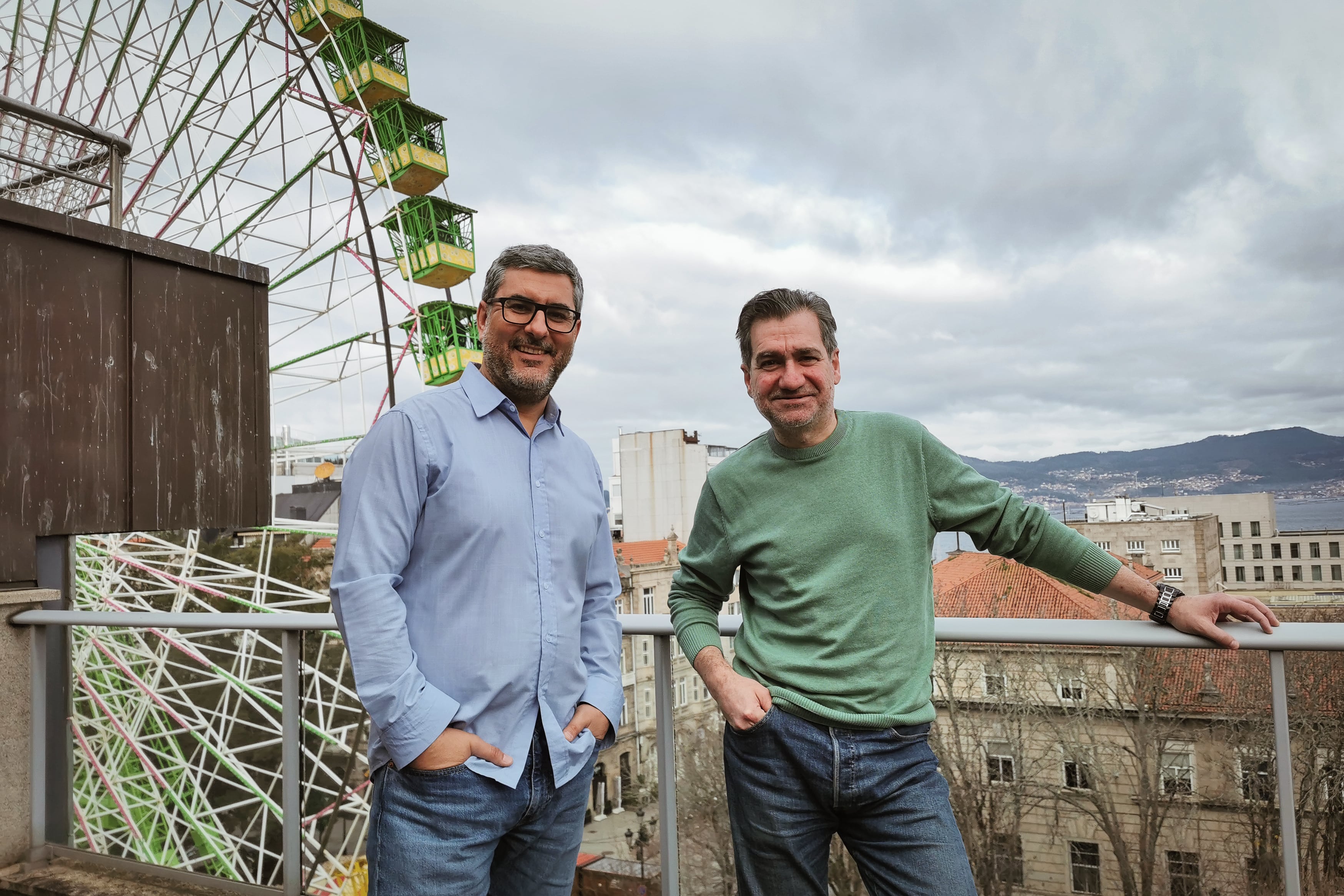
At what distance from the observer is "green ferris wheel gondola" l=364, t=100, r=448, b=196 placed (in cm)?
1245

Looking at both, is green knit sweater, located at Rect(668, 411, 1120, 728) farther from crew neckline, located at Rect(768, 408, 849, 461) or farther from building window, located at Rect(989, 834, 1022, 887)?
building window, located at Rect(989, 834, 1022, 887)

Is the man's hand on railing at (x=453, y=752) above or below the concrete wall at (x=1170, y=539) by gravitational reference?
above

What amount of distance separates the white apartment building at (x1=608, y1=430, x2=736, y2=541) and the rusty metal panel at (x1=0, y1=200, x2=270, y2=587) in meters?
44.6

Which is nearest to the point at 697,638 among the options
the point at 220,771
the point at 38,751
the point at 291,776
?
the point at 291,776

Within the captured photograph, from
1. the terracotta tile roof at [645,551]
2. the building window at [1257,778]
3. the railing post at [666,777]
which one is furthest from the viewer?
the terracotta tile roof at [645,551]

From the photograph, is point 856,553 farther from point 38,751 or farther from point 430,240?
point 430,240

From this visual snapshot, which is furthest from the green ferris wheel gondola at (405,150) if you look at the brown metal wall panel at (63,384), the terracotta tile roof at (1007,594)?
the brown metal wall panel at (63,384)

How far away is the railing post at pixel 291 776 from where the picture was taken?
8.02ft

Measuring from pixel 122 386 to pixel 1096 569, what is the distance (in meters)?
3.00

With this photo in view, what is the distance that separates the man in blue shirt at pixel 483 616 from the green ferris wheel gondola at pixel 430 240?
1154cm

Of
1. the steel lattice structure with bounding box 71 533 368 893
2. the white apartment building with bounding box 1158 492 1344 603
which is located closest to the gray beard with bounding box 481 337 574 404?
the steel lattice structure with bounding box 71 533 368 893

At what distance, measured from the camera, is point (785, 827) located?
1561mm

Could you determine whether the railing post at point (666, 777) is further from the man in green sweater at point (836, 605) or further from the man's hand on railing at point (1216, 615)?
the man's hand on railing at point (1216, 615)

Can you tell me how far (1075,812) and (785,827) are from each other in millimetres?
708
